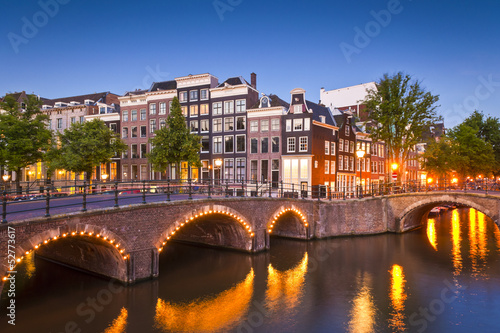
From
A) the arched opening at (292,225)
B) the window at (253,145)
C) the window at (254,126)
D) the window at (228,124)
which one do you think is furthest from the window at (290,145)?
the arched opening at (292,225)

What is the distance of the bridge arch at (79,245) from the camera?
11.0 meters

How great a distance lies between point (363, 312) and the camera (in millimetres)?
13117

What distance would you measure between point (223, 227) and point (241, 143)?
18.4 m

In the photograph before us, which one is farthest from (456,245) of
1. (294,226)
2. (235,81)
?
(235,81)

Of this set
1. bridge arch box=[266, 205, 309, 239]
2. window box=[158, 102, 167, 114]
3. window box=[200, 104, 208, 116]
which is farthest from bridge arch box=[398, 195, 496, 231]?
window box=[158, 102, 167, 114]

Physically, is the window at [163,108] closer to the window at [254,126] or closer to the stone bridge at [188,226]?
→ the window at [254,126]

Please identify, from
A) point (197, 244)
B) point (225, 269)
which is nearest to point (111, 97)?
point (197, 244)

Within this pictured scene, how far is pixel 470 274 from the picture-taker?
17641mm

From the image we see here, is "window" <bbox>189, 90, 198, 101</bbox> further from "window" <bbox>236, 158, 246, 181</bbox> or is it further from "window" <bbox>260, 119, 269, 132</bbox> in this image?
"window" <bbox>236, 158, 246, 181</bbox>

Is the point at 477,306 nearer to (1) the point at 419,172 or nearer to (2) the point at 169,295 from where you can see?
(2) the point at 169,295

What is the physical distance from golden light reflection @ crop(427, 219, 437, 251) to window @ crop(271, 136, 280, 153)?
1702cm

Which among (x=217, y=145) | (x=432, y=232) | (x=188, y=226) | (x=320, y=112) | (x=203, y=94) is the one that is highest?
(x=203, y=94)

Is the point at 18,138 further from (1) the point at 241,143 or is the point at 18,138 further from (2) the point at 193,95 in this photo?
(1) the point at 241,143

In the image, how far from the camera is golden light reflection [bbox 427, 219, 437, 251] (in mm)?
25530
